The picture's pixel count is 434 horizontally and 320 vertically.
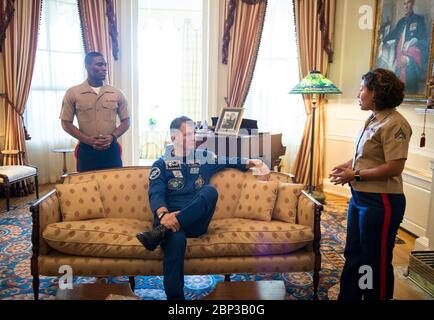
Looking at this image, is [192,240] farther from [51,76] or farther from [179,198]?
[51,76]

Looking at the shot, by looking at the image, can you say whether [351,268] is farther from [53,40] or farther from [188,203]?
[53,40]

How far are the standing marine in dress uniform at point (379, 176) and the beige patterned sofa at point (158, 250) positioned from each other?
41 cm

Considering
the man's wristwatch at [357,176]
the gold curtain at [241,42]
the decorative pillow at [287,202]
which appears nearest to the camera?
the man's wristwatch at [357,176]

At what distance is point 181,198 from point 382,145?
1.25 metres

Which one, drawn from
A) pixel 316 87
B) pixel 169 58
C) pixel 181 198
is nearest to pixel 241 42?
pixel 316 87

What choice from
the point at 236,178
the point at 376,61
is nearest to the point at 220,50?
the point at 376,61

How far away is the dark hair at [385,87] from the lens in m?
2.09

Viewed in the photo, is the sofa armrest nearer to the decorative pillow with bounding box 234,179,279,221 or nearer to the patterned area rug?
the patterned area rug

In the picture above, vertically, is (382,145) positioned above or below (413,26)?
below

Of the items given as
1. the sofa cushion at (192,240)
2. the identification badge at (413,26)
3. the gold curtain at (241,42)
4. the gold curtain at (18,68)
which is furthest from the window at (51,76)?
the identification badge at (413,26)

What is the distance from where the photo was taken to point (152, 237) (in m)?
2.29

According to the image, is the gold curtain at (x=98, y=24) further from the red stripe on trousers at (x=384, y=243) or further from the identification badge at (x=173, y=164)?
the red stripe on trousers at (x=384, y=243)

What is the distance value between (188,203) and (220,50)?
3.49 meters

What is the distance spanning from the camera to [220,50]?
5.55m
